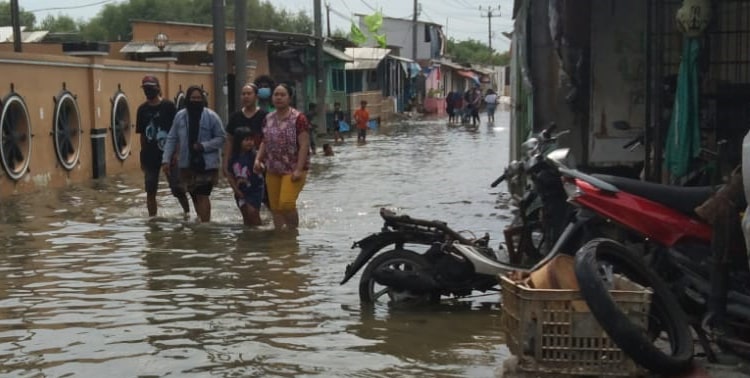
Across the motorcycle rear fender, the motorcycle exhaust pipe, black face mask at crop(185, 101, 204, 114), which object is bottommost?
the motorcycle exhaust pipe

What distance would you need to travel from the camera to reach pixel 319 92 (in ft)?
108

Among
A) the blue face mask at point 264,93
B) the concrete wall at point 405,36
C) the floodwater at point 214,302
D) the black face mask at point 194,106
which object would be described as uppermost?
the concrete wall at point 405,36

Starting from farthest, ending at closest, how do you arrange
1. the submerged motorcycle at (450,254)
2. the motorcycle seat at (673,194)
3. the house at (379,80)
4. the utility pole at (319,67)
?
the house at (379,80) < the utility pole at (319,67) < the submerged motorcycle at (450,254) < the motorcycle seat at (673,194)

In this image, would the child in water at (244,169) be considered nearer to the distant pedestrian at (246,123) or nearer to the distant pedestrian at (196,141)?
the distant pedestrian at (246,123)

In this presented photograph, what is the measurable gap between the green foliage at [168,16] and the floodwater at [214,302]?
2621 inches

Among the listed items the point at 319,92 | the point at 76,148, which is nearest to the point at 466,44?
the point at 319,92

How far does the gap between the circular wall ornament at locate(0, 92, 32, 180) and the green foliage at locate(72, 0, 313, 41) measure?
6273cm

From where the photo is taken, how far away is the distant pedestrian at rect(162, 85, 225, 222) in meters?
11.2

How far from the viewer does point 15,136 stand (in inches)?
598

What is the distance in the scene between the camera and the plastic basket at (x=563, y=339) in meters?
5.11

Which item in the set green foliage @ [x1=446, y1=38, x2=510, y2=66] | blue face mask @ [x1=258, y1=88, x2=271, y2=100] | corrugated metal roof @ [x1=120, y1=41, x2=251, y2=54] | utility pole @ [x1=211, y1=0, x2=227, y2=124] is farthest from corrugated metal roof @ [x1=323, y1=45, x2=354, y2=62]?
green foliage @ [x1=446, y1=38, x2=510, y2=66]

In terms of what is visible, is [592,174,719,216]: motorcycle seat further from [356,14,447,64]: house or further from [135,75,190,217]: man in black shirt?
[356,14,447,64]: house

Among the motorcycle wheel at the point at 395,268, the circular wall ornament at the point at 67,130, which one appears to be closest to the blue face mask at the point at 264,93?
the circular wall ornament at the point at 67,130

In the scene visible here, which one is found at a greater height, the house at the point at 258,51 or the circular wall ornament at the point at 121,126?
the house at the point at 258,51
